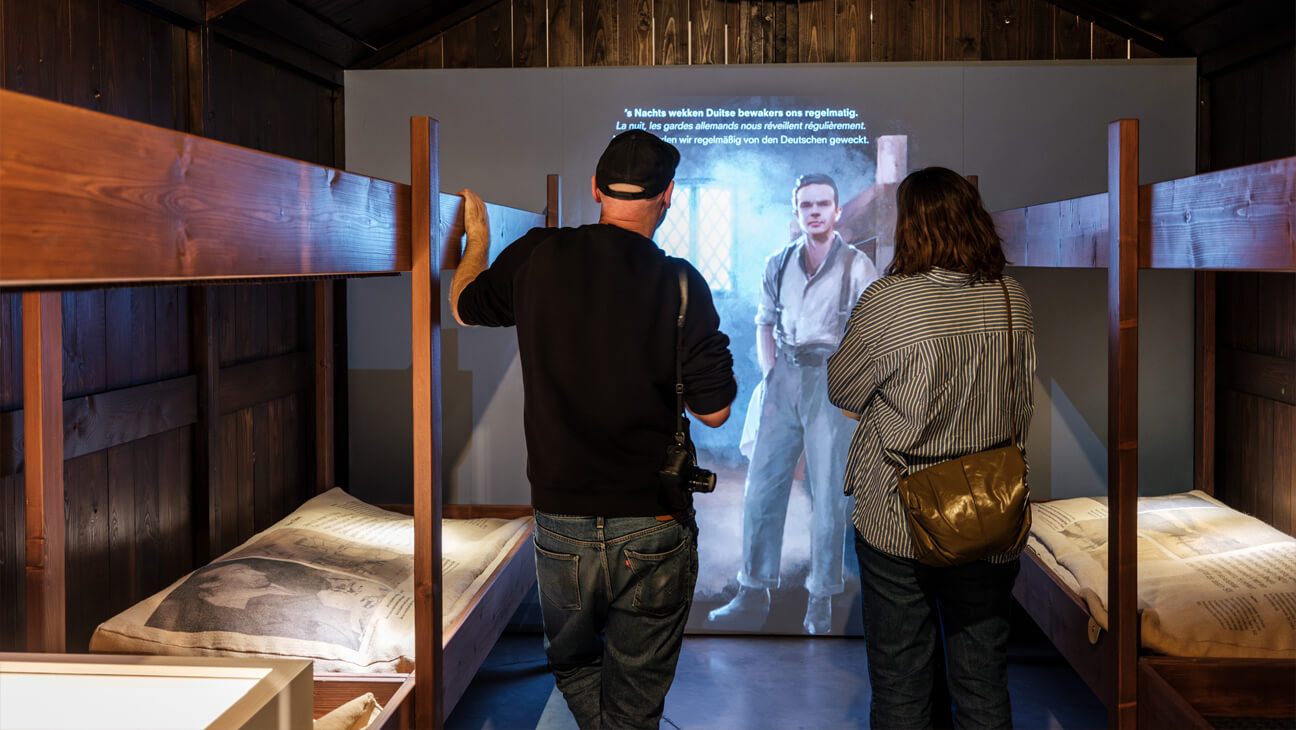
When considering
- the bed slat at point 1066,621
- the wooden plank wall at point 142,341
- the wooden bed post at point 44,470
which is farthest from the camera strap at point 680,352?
the wooden plank wall at point 142,341

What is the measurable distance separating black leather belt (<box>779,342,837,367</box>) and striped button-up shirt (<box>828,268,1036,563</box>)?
1.69m

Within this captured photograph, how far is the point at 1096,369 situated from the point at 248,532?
2.90 m

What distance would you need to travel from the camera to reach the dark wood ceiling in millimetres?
3100

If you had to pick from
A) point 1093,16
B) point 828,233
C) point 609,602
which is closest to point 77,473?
point 609,602

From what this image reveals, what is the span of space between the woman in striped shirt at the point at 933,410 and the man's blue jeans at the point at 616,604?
1.38 feet

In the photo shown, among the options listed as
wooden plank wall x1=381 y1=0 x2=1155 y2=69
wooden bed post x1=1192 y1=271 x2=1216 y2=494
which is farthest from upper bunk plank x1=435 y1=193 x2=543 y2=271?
wooden bed post x1=1192 y1=271 x2=1216 y2=494

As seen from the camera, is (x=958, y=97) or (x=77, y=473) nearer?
(x=77, y=473)

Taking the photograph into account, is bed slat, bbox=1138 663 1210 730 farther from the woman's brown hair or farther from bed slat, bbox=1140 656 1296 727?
→ the woman's brown hair

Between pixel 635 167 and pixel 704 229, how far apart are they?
1.94 metres

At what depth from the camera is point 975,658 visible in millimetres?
1930

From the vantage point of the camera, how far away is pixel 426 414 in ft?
6.41

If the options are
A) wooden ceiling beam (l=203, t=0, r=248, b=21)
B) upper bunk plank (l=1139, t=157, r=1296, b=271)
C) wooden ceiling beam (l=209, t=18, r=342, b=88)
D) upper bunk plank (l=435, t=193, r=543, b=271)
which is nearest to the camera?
upper bunk plank (l=1139, t=157, r=1296, b=271)

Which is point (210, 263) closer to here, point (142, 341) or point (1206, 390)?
point (142, 341)

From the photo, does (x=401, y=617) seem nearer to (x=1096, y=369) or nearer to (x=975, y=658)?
(x=975, y=658)
